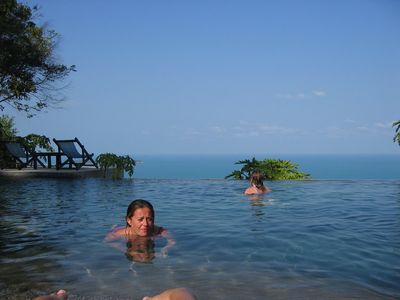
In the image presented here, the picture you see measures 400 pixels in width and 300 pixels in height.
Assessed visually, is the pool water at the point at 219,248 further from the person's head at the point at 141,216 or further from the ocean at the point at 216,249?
the person's head at the point at 141,216

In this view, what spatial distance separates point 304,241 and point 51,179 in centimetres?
1437

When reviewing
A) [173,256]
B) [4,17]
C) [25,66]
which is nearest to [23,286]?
[173,256]

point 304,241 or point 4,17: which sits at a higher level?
point 4,17

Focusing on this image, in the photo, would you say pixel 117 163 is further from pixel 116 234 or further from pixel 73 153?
pixel 116 234

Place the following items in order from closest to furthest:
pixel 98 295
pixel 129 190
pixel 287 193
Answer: pixel 98 295 < pixel 287 193 < pixel 129 190

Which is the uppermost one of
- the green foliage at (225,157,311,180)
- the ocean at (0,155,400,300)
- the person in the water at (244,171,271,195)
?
the green foliage at (225,157,311,180)

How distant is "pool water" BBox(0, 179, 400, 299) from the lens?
464 centimetres

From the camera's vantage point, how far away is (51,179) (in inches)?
742

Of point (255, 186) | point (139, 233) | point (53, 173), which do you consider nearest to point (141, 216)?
point (139, 233)

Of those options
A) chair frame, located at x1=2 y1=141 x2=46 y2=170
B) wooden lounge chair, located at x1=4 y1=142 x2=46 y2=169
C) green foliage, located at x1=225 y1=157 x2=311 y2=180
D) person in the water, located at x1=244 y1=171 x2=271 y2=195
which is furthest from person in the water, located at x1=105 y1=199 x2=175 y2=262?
chair frame, located at x1=2 y1=141 x2=46 y2=170

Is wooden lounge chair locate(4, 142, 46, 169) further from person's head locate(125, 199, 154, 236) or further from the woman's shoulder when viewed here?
person's head locate(125, 199, 154, 236)

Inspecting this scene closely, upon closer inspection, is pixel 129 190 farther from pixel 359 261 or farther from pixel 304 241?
pixel 359 261

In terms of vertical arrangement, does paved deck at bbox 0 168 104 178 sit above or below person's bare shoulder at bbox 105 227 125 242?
above

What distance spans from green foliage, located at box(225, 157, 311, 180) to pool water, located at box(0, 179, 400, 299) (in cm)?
604
